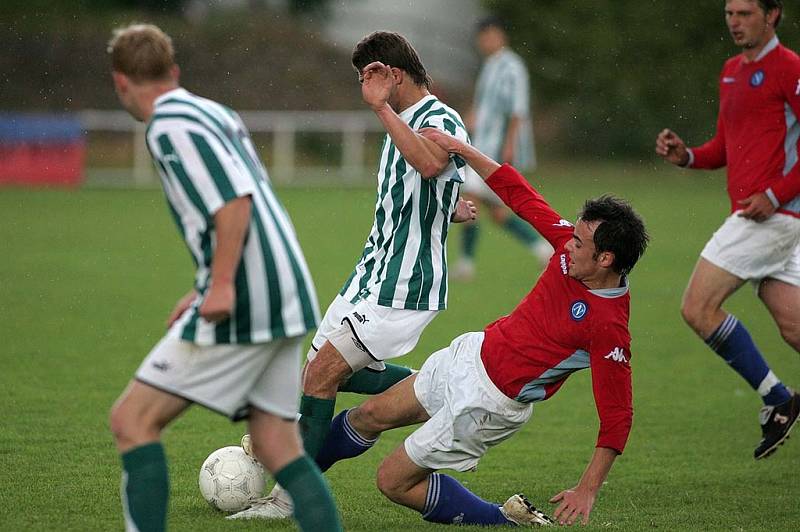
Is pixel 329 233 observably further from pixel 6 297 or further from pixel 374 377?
pixel 374 377

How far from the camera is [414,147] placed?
4.49 m

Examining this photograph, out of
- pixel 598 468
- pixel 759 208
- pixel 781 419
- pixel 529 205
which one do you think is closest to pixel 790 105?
pixel 759 208

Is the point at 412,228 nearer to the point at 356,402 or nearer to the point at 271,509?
the point at 271,509

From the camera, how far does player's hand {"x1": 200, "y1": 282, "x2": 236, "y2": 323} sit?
3289 mm

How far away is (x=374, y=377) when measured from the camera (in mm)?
4996

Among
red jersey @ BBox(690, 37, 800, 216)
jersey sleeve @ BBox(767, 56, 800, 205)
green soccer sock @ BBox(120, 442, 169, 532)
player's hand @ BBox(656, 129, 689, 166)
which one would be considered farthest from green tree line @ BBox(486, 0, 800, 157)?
green soccer sock @ BBox(120, 442, 169, 532)

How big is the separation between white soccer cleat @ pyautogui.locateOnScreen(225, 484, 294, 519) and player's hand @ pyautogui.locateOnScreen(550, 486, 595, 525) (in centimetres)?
105

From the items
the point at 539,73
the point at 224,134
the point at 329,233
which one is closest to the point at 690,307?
the point at 224,134

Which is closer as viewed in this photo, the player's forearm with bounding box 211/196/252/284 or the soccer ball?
the player's forearm with bounding box 211/196/252/284

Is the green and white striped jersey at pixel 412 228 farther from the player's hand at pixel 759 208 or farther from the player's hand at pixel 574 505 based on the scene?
the player's hand at pixel 759 208

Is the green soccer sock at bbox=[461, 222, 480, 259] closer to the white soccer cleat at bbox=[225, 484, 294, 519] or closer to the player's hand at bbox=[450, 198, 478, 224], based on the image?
the player's hand at bbox=[450, 198, 478, 224]

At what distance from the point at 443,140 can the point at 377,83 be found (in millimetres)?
336

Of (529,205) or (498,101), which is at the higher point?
(529,205)

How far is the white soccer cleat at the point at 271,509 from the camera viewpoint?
456 centimetres
